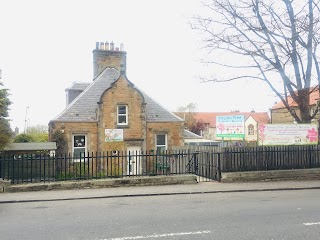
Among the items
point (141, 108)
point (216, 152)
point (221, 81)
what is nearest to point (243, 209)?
point (216, 152)

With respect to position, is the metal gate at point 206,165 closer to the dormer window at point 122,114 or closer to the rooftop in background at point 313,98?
the rooftop in background at point 313,98

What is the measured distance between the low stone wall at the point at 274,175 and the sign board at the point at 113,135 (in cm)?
1370

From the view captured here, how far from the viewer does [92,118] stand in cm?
2598

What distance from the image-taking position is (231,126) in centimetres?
1514

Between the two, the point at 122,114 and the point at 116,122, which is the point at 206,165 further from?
the point at 122,114

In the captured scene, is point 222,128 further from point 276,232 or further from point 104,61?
point 104,61

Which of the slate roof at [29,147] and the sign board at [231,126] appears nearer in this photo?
the sign board at [231,126]

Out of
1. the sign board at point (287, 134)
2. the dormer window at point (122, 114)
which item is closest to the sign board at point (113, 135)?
the dormer window at point (122, 114)

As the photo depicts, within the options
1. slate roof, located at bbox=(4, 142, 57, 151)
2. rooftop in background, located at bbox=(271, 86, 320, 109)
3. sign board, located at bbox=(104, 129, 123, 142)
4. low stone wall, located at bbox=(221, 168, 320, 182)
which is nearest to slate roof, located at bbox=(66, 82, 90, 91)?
sign board, located at bbox=(104, 129, 123, 142)

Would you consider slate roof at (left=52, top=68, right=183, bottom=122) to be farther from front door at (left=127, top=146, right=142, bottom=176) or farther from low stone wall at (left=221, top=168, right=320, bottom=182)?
low stone wall at (left=221, top=168, right=320, bottom=182)

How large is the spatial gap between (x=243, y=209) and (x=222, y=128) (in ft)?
23.6

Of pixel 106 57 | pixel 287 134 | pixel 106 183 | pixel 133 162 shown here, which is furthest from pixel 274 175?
pixel 106 57

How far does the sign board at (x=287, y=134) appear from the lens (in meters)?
14.9

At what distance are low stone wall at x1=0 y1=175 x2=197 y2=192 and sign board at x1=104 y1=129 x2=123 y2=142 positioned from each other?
44.2 ft
